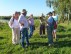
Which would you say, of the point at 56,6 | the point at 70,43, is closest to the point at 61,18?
the point at 56,6

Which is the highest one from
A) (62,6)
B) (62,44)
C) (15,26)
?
(62,6)

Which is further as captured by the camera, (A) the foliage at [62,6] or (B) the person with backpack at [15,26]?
(A) the foliage at [62,6]

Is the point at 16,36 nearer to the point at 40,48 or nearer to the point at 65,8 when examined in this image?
the point at 40,48

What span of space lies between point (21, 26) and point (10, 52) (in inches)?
58.6

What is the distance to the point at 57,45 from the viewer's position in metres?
14.6

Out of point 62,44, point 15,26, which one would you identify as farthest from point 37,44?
point 15,26

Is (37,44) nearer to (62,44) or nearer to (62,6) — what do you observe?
(62,44)

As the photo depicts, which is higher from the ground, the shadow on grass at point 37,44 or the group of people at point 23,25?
the group of people at point 23,25

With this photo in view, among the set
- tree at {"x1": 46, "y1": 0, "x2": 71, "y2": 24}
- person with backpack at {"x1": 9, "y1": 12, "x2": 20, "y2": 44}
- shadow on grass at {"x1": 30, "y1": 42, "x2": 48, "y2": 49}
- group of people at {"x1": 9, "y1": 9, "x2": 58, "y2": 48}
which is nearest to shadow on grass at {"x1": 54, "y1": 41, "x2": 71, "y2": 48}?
group of people at {"x1": 9, "y1": 9, "x2": 58, "y2": 48}

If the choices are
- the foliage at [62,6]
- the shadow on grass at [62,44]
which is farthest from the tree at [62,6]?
the shadow on grass at [62,44]

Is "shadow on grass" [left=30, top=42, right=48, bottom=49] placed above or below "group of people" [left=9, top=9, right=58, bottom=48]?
below

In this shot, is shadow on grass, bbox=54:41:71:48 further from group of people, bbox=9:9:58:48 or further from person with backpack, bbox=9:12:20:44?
person with backpack, bbox=9:12:20:44

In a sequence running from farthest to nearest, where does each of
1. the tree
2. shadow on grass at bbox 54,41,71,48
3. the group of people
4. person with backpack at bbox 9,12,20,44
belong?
the tree, person with backpack at bbox 9,12,20,44, shadow on grass at bbox 54,41,71,48, the group of people

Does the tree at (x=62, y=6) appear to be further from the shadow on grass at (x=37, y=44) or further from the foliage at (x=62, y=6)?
the shadow on grass at (x=37, y=44)
